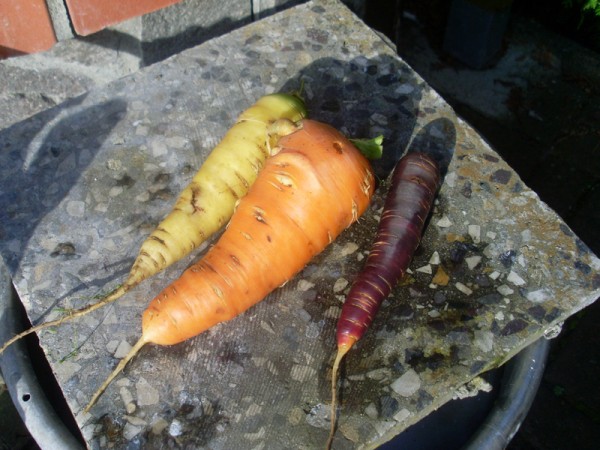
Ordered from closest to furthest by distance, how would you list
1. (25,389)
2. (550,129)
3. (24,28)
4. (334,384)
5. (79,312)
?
(334,384), (79,312), (25,389), (24,28), (550,129)

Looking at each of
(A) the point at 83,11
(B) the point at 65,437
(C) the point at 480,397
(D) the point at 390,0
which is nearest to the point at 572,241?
(C) the point at 480,397

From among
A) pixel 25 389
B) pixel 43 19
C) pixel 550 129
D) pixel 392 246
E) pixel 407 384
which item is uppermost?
pixel 43 19

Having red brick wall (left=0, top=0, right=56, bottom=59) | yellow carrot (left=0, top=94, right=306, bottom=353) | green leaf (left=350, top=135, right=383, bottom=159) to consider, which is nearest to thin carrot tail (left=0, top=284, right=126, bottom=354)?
yellow carrot (left=0, top=94, right=306, bottom=353)

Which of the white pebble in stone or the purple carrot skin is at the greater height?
the purple carrot skin

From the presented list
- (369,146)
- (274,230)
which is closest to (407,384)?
(274,230)

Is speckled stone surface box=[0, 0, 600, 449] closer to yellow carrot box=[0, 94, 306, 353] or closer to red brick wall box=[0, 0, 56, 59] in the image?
yellow carrot box=[0, 94, 306, 353]

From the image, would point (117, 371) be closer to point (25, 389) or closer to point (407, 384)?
point (25, 389)
